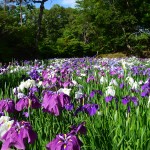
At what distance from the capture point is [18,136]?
1653 millimetres

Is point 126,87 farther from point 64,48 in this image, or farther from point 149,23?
point 64,48

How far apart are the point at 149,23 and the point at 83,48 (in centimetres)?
894

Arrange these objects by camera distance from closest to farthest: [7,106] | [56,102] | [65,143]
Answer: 1. [65,143]
2. [56,102]
3. [7,106]

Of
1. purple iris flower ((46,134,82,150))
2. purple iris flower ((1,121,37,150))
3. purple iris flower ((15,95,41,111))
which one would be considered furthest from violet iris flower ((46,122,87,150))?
purple iris flower ((15,95,41,111))

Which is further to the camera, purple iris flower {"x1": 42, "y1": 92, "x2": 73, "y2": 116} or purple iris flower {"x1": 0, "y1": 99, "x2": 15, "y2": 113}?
purple iris flower {"x1": 0, "y1": 99, "x2": 15, "y2": 113}

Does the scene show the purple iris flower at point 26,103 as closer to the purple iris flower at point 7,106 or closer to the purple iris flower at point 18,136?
the purple iris flower at point 7,106

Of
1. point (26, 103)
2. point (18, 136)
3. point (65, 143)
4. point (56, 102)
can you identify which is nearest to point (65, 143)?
point (65, 143)

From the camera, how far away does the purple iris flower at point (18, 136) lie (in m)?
1.62

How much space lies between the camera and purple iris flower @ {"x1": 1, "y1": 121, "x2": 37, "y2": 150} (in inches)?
63.9

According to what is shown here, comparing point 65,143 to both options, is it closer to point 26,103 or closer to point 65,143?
point 65,143

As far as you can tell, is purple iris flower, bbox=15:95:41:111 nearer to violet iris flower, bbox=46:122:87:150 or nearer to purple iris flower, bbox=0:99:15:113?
purple iris flower, bbox=0:99:15:113

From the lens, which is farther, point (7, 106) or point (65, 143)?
point (7, 106)

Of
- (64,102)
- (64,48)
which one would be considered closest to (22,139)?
(64,102)

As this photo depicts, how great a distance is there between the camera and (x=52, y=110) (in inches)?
94.7
